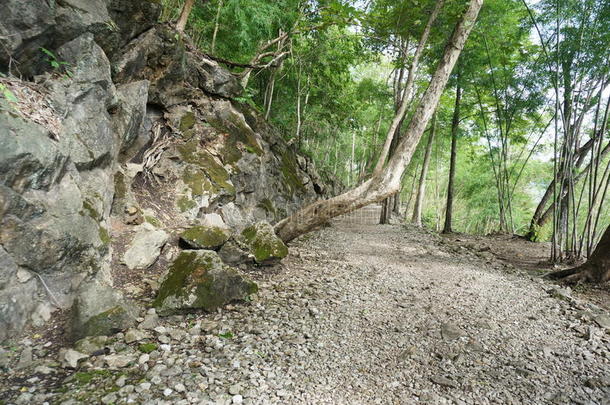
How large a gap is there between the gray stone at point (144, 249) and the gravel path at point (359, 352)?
1136 mm

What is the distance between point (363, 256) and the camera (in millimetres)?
6242

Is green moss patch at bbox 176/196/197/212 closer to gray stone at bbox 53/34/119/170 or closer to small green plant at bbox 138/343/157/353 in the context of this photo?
gray stone at bbox 53/34/119/170

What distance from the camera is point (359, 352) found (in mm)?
2730

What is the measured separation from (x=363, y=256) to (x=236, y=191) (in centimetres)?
319

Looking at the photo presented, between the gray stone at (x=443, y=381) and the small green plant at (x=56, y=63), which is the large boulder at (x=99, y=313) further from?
the gray stone at (x=443, y=381)

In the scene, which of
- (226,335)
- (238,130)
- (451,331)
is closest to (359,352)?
(451,331)

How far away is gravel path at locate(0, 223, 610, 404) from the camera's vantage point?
212 cm

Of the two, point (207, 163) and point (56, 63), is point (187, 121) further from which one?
point (56, 63)

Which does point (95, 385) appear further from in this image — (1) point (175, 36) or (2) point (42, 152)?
(1) point (175, 36)

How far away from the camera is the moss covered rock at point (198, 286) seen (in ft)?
9.91

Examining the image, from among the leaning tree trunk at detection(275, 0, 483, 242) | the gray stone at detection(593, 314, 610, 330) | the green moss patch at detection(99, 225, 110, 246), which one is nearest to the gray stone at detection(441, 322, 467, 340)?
the gray stone at detection(593, 314, 610, 330)

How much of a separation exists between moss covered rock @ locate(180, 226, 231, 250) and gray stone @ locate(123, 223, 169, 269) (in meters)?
0.30

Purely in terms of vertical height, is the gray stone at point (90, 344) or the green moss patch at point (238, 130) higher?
the green moss patch at point (238, 130)

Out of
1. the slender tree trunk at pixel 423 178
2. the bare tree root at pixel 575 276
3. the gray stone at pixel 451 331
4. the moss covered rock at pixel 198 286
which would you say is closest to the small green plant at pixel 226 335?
the moss covered rock at pixel 198 286
